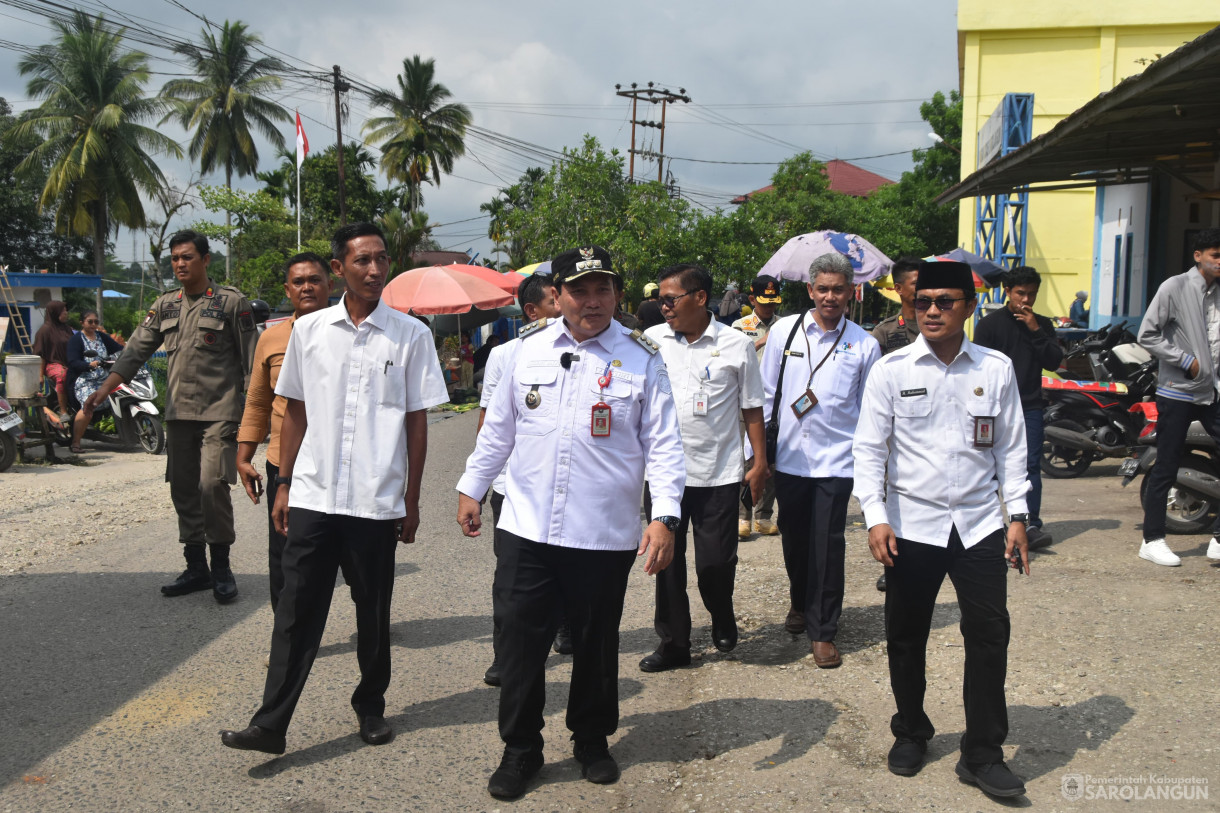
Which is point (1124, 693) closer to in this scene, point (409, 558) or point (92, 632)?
point (409, 558)

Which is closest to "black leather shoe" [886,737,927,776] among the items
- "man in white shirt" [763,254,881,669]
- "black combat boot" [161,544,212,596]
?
"man in white shirt" [763,254,881,669]

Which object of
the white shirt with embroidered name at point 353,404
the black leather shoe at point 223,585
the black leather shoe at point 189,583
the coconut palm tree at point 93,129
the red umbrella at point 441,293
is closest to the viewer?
the white shirt with embroidered name at point 353,404

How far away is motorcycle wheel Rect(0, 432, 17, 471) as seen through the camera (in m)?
11.3

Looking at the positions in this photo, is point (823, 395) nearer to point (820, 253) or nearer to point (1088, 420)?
point (1088, 420)

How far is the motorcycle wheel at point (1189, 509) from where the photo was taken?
733 cm

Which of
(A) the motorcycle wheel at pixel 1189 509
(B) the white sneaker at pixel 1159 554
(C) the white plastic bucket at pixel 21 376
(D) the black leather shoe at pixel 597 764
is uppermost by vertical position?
(C) the white plastic bucket at pixel 21 376

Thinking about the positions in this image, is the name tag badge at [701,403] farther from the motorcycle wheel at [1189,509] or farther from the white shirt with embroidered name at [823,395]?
the motorcycle wheel at [1189,509]

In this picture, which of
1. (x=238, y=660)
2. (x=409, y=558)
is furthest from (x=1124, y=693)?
(x=409, y=558)

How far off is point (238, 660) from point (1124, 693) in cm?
422

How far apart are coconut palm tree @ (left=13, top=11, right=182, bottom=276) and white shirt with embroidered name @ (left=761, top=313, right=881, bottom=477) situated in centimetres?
4112

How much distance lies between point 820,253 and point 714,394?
818cm

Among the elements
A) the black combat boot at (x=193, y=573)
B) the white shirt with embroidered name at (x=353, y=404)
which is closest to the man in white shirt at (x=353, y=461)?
the white shirt with embroidered name at (x=353, y=404)

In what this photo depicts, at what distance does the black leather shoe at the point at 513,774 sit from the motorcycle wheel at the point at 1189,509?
546 cm

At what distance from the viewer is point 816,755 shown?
158 inches
